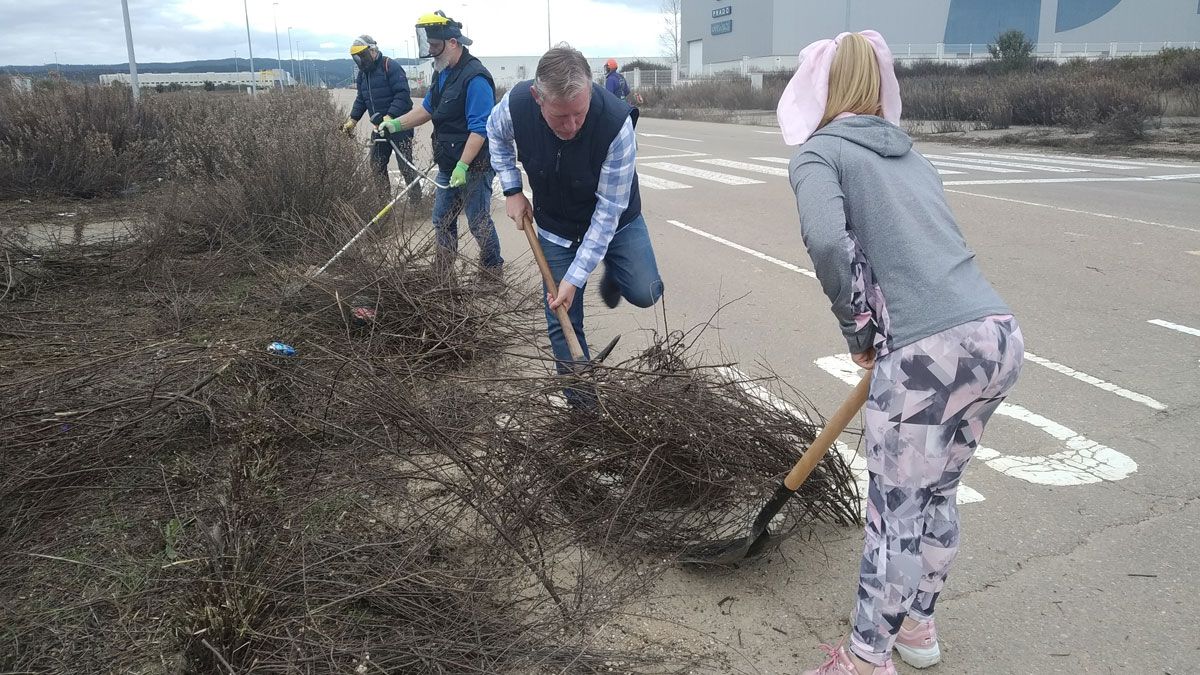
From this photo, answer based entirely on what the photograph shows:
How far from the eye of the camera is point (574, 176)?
3762 millimetres

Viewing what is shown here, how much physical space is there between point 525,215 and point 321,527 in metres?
1.89

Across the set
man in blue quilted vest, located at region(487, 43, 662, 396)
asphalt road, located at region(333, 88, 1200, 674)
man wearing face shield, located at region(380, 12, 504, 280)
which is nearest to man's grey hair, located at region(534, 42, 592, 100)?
man in blue quilted vest, located at region(487, 43, 662, 396)

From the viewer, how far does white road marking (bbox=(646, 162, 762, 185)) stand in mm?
13174

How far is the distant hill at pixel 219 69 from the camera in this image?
1541 cm

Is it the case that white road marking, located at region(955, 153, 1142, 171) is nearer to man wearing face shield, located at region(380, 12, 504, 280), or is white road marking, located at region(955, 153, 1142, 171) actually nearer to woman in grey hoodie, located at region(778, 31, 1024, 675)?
man wearing face shield, located at region(380, 12, 504, 280)

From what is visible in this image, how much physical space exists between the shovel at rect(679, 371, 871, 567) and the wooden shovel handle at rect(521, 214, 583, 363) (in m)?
1.02

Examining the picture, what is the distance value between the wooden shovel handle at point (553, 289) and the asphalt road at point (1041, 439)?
122 centimetres

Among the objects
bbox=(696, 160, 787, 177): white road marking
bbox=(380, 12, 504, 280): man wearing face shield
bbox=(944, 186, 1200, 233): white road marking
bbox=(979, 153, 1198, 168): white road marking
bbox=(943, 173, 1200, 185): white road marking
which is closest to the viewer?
bbox=(380, 12, 504, 280): man wearing face shield

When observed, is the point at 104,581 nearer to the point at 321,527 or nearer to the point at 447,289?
the point at 321,527

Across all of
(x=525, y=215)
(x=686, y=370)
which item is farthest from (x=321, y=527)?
(x=525, y=215)

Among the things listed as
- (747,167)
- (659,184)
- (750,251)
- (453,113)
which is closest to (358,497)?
(453,113)

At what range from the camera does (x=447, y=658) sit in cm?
229

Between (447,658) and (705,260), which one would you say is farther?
(705,260)

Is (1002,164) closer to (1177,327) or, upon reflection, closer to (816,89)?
(1177,327)
